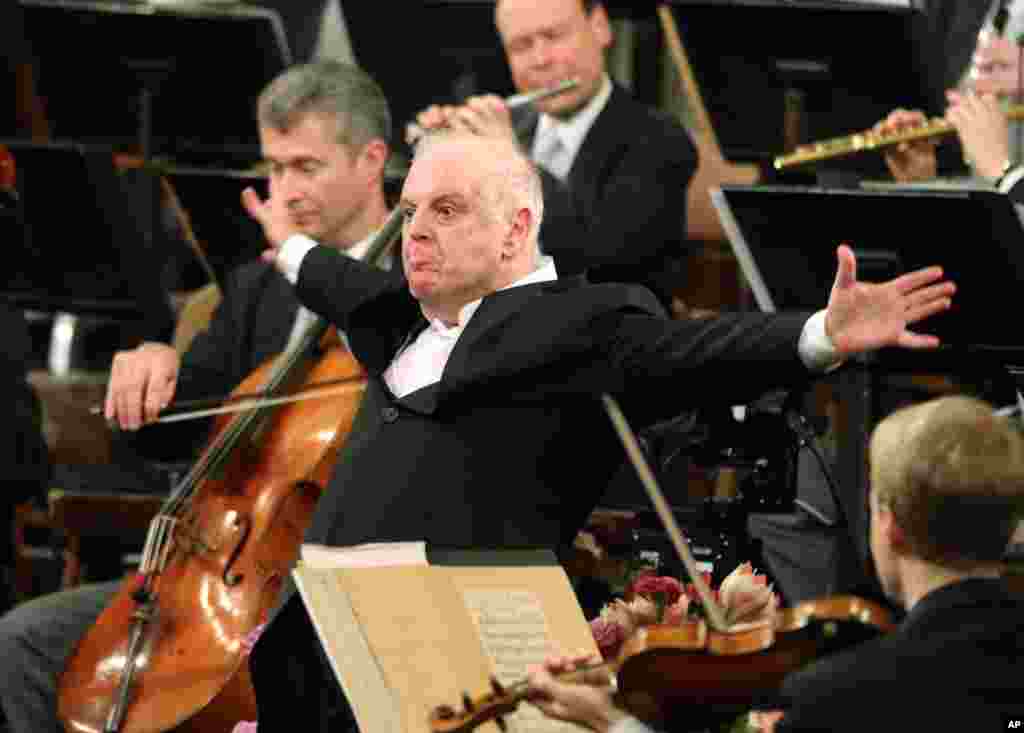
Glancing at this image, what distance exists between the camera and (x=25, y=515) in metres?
5.35

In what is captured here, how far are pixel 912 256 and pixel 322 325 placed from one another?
3.70 feet

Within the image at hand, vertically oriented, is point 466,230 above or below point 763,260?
above

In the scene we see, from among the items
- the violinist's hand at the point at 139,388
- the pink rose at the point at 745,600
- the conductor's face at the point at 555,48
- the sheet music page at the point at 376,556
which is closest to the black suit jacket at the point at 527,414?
the sheet music page at the point at 376,556

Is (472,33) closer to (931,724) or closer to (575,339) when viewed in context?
(575,339)

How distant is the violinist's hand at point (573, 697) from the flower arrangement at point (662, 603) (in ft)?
0.67

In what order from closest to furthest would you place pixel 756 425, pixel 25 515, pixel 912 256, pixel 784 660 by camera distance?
pixel 784 660 < pixel 756 425 < pixel 912 256 < pixel 25 515

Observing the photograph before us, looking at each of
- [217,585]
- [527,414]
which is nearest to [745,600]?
[527,414]

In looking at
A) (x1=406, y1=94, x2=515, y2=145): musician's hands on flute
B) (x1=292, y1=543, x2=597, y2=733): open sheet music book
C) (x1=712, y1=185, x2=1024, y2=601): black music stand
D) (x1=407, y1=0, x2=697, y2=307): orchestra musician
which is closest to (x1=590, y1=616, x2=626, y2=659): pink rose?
(x1=292, y1=543, x2=597, y2=733): open sheet music book

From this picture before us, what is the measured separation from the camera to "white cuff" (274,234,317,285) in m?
3.73

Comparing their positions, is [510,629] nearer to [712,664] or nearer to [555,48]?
[712,664]

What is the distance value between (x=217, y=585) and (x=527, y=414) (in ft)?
2.78

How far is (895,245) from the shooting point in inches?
147

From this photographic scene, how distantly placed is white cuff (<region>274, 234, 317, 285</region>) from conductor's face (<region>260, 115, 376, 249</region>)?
394 millimetres

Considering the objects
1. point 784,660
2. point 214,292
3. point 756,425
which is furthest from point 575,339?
point 214,292
